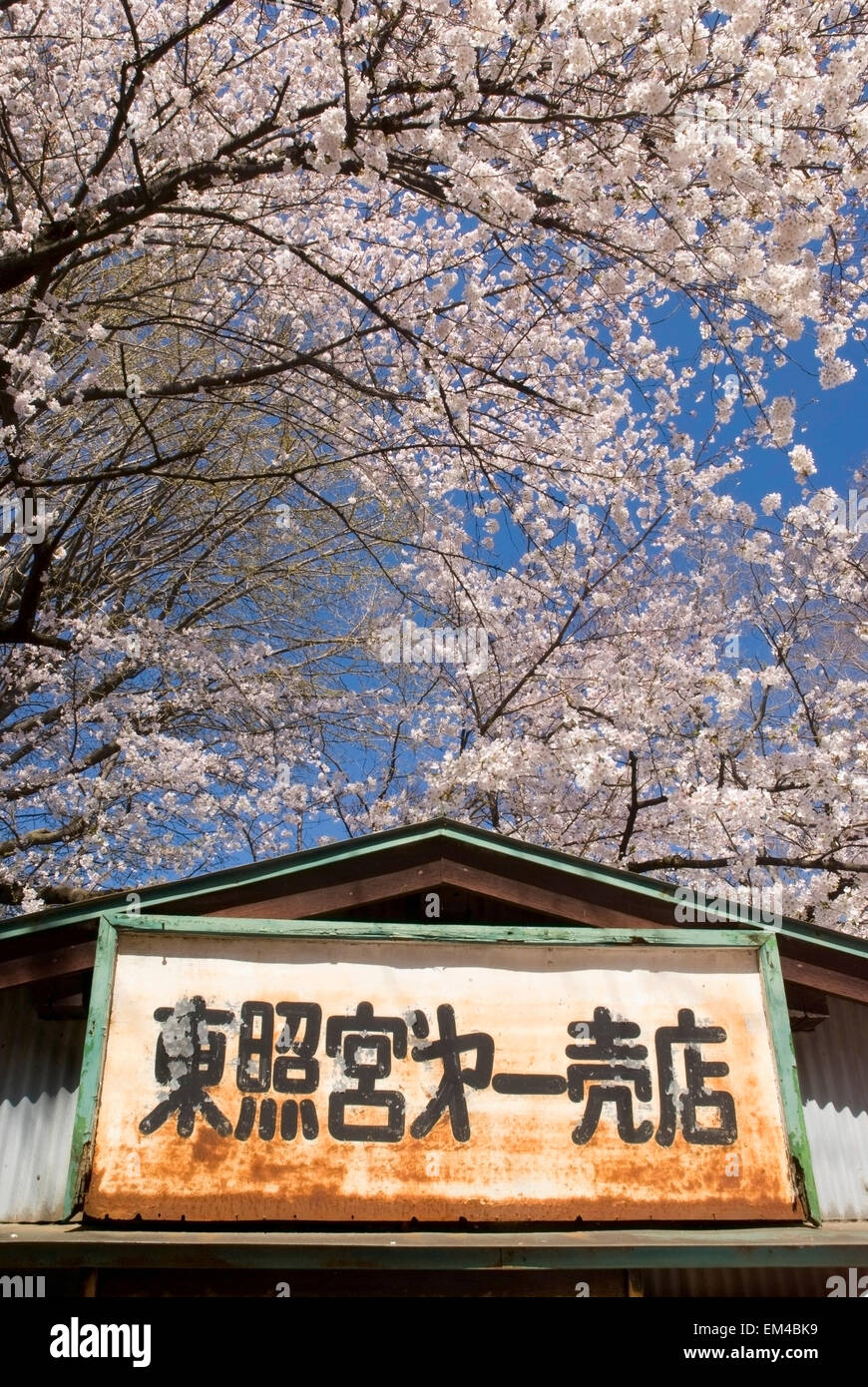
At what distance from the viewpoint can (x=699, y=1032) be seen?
5.88m

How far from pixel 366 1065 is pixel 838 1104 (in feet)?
11.4

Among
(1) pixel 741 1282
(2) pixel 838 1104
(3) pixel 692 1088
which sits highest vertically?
(2) pixel 838 1104

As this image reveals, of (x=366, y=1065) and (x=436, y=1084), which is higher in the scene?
(x=366, y=1065)

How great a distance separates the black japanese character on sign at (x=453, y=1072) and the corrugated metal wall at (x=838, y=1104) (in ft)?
8.05

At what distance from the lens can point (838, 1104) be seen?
6.98m

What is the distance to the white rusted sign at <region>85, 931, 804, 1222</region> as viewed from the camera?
536 centimetres

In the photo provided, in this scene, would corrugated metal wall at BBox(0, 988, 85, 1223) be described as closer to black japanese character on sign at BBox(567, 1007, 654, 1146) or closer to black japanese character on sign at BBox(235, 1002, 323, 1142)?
black japanese character on sign at BBox(235, 1002, 323, 1142)

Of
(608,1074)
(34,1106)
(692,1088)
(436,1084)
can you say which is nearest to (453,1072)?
(436,1084)

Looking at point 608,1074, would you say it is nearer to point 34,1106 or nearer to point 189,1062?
point 189,1062

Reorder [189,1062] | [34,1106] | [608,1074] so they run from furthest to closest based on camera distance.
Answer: [34,1106] < [608,1074] < [189,1062]

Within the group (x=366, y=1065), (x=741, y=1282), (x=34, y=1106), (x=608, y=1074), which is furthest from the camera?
(x=741, y=1282)

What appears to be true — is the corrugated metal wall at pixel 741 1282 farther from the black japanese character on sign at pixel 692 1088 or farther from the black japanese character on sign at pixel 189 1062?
the black japanese character on sign at pixel 189 1062

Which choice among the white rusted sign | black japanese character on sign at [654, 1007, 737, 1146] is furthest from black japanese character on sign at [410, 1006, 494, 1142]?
black japanese character on sign at [654, 1007, 737, 1146]

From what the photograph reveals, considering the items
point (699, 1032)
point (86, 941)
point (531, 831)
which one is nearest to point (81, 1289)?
point (86, 941)
